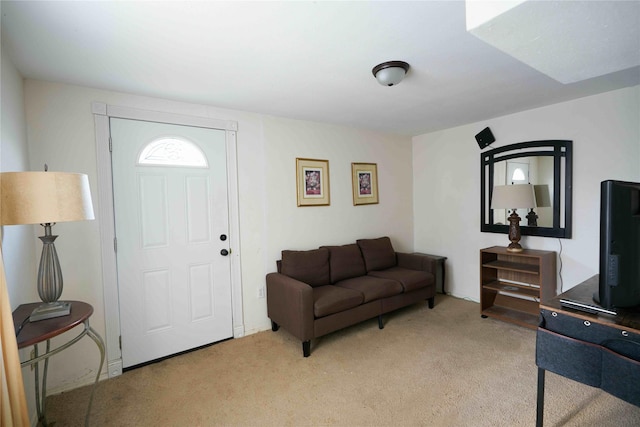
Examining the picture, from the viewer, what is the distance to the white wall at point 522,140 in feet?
9.07

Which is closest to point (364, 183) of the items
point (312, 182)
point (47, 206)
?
point (312, 182)

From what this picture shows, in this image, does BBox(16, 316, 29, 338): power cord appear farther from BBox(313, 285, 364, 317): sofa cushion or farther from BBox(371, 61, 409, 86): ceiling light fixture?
BBox(371, 61, 409, 86): ceiling light fixture

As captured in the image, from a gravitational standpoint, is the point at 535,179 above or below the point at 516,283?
above

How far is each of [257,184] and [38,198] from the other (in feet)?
6.23

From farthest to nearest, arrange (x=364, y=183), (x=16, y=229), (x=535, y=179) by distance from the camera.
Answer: (x=364, y=183) < (x=535, y=179) < (x=16, y=229)

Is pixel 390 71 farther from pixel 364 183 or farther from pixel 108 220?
pixel 108 220

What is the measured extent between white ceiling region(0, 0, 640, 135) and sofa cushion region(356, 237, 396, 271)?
1.66 meters

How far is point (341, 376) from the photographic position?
2.32 metres

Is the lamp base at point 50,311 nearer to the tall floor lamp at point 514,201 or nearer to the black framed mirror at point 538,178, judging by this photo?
the tall floor lamp at point 514,201

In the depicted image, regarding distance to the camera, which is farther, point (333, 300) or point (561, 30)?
point (333, 300)

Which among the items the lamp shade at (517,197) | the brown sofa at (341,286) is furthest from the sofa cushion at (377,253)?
the lamp shade at (517,197)

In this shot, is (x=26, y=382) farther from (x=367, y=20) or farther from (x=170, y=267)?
(x=367, y=20)

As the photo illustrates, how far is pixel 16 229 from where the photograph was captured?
181cm

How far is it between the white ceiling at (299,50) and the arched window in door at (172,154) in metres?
0.40
